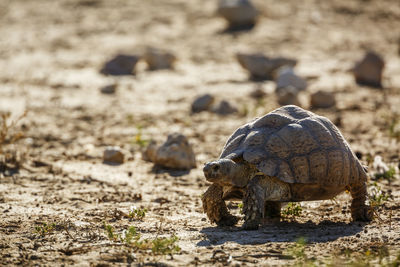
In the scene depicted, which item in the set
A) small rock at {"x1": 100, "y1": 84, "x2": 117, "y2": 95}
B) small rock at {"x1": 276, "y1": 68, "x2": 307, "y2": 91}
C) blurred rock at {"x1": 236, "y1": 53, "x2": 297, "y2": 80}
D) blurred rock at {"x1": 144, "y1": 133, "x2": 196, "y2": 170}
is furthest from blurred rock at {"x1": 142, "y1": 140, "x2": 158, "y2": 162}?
blurred rock at {"x1": 236, "y1": 53, "x2": 297, "y2": 80}

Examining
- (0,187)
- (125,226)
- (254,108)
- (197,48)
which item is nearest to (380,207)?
(125,226)

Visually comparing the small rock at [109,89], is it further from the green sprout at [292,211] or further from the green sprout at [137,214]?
the green sprout at [292,211]

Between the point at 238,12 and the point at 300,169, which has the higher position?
the point at 300,169

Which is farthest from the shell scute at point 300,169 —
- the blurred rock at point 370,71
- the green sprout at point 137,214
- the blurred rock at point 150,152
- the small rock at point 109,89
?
the blurred rock at point 370,71

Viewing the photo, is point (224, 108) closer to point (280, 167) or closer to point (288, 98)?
point (288, 98)

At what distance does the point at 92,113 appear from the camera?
32.8 ft

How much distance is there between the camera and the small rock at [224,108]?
9.85 m

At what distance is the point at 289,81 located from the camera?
11.1 metres

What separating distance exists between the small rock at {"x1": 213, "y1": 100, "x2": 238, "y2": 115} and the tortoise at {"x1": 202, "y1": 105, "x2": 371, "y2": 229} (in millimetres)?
4608

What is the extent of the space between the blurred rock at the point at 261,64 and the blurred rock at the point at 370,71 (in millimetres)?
1275

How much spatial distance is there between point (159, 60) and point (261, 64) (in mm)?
1902

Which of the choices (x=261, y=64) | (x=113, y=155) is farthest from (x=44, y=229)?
(x=261, y=64)

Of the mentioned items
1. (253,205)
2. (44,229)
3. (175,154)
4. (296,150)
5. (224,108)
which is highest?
(296,150)

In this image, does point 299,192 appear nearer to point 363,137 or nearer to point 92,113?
point 363,137
